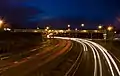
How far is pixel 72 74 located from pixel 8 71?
928 cm

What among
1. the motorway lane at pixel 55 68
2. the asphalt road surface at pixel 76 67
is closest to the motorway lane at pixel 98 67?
the asphalt road surface at pixel 76 67

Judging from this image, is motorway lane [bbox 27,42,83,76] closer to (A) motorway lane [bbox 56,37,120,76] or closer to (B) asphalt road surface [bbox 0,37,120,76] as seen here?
(B) asphalt road surface [bbox 0,37,120,76]

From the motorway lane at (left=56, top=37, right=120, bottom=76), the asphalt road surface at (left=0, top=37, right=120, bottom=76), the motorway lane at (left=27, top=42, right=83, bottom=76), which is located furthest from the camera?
the motorway lane at (left=56, top=37, right=120, bottom=76)

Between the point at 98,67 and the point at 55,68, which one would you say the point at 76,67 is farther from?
the point at 55,68

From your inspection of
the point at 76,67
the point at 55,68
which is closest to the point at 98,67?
the point at 76,67

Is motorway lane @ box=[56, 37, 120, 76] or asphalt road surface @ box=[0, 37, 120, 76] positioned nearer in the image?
asphalt road surface @ box=[0, 37, 120, 76]

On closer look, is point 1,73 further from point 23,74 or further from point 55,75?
point 55,75

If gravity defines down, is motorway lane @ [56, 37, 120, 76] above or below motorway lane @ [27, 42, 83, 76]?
below

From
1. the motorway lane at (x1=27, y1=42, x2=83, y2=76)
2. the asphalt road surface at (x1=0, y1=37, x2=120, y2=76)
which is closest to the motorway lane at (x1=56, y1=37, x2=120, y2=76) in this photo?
the asphalt road surface at (x1=0, y1=37, x2=120, y2=76)

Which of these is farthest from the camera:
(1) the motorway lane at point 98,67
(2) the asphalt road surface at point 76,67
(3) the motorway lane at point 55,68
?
(1) the motorway lane at point 98,67

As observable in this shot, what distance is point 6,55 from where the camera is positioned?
5384cm

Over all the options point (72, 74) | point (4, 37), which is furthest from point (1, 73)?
point (4, 37)

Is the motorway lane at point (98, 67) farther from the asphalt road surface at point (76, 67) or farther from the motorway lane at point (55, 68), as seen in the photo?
the motorway lane at point (55, 68)

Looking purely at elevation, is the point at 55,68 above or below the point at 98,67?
above
